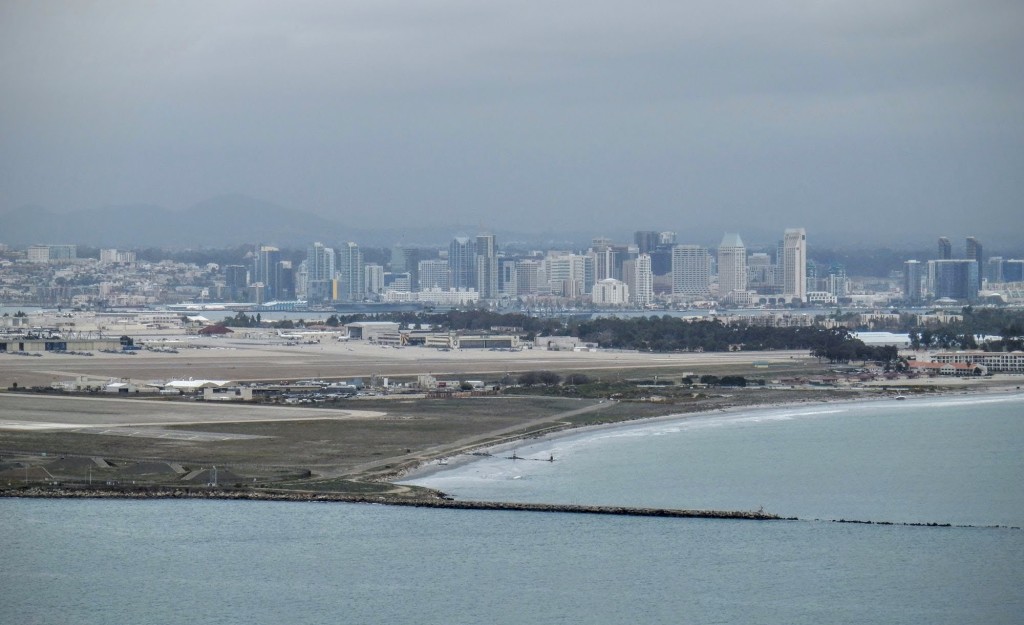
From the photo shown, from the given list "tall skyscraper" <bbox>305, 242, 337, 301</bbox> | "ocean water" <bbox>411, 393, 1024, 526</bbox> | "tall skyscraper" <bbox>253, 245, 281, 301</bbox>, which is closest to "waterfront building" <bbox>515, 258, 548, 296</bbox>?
"tall skyscraper" <bbox>305, 242, 337, 301</bbox>

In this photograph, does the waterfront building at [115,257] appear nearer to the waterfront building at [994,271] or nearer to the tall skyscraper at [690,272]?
the tall skyscraper at [690,272]

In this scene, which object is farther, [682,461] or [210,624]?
[682,461]

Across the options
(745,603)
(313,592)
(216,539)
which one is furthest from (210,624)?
(745,603)

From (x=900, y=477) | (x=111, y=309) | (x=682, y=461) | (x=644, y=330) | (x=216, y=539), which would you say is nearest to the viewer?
(x=216, y=539)

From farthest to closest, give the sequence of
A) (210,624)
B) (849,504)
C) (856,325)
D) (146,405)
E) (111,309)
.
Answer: (111,309), (856,325), (146,405), (849,504), (210,624)

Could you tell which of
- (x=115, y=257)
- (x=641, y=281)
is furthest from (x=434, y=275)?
(x=115, y=257)

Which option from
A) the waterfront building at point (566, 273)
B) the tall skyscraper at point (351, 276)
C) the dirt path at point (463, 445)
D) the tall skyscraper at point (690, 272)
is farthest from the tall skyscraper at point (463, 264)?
the dirt path at point (463, 445)

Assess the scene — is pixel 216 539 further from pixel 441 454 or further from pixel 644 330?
pixel 644 330
